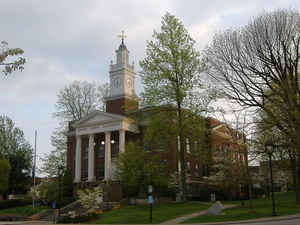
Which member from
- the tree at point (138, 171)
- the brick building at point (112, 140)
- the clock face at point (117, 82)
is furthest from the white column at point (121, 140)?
the clock face at point (117, 82)

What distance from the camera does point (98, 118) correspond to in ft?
172

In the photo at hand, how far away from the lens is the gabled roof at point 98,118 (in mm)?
50812

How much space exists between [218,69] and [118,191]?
80.0 ft

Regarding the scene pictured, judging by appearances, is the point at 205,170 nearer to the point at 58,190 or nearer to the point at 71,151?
the point at 71,151

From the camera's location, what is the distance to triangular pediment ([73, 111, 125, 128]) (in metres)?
50.8

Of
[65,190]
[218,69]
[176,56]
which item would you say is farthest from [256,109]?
[65,190]

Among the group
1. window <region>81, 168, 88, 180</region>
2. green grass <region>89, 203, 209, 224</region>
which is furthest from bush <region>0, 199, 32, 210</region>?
green grass <region>89, 203, 209, 224</region>

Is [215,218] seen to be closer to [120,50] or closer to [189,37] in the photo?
[189,37]

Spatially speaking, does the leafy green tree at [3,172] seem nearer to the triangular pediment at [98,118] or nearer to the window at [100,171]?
the triangular pediment at [98,118]

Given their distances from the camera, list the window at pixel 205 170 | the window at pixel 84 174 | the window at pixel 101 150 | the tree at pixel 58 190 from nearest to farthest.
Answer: the tree at pixel 58 190 → the window at pixel 101 150 → the window at pixel 84 174 → the window at pixel 205 170

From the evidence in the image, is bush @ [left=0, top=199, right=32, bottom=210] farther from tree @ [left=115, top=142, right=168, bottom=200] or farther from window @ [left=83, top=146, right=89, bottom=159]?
tree @ [left=115, top=142, right=168, bottom=200]

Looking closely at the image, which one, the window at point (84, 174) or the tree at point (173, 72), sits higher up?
the tree at point (173, 72)

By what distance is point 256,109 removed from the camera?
92.7 ft

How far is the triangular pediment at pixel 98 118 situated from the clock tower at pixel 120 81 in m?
5.39
